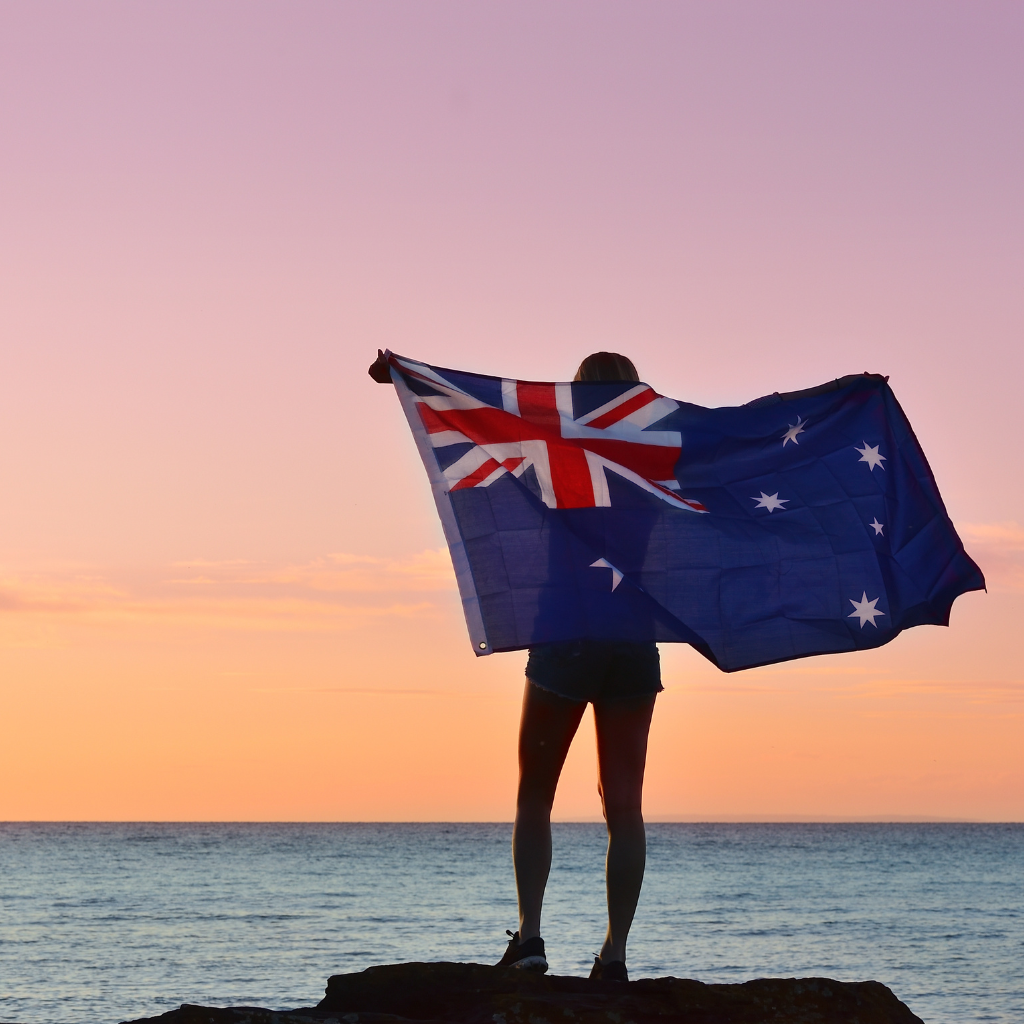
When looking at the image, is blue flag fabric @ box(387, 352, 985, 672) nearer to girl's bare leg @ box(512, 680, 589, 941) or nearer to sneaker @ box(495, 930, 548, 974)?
girl's bare leg @ box(512, 680, 589, 941)

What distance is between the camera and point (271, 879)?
56.7 meters

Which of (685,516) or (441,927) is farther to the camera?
(441,927)

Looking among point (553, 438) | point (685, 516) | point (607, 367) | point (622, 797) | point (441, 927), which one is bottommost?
point (441, 927)

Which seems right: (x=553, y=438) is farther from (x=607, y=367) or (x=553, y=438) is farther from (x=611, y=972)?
(x=611, y=972)

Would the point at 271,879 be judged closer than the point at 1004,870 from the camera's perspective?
Yes

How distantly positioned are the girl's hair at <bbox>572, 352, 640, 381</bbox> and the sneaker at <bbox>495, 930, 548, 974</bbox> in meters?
2.53

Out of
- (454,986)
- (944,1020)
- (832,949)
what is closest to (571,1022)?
(454,986)

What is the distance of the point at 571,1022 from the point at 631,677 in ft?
4.63

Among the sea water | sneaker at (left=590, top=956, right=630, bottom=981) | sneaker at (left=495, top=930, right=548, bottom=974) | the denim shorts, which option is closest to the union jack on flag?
the denim shorts

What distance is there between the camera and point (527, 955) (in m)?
5.15

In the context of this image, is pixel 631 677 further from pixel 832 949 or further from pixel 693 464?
pixel 832 949

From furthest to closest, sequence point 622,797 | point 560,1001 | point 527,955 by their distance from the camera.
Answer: point 622,797 < point 527,955 < point 560,1001

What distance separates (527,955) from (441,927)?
107ft

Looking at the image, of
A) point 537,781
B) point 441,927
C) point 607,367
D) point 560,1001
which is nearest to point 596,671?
point 537,781
